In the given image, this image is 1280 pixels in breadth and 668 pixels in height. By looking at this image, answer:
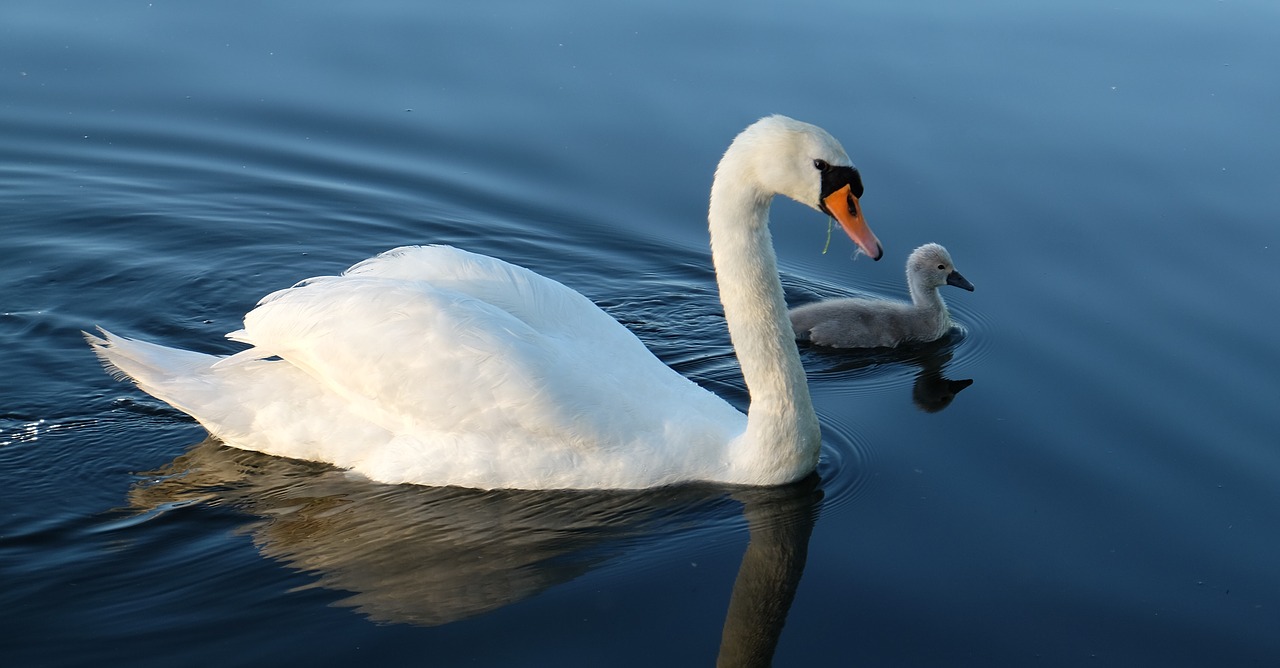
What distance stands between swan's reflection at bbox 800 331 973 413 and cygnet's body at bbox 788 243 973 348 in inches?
2.1

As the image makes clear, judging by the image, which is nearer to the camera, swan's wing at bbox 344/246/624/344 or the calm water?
the calm water

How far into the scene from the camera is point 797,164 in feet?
22.8

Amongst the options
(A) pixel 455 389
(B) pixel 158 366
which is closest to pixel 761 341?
(A) pixel 455 389

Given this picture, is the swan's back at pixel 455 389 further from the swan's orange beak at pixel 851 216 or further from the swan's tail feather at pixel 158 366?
the swan's orange beak at pixel 851 216

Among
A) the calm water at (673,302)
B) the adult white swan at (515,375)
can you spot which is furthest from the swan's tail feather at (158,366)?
the calm water at (673,302)

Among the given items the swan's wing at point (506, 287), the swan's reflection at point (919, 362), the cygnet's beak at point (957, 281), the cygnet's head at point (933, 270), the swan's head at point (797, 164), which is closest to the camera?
the swan's head at point (797, 164)

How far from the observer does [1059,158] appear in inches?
459

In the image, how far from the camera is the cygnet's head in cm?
979

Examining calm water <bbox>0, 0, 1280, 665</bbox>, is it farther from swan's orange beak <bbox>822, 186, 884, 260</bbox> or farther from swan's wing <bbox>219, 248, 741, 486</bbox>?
swan's orange beak <bbox>822, 186, 884, 260</bbox>

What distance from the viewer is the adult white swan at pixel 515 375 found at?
6988 millimetres

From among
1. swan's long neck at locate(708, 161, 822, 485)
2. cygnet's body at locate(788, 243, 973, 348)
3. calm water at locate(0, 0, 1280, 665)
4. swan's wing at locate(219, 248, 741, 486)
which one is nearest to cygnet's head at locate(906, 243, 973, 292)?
cygnet's body at locate(788, 243, 973, 348)

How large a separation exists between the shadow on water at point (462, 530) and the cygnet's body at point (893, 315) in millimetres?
Result: 2076

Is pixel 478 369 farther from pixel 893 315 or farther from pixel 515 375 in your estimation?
pixel 893 315

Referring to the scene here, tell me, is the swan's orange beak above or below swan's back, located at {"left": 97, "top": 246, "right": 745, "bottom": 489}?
above
